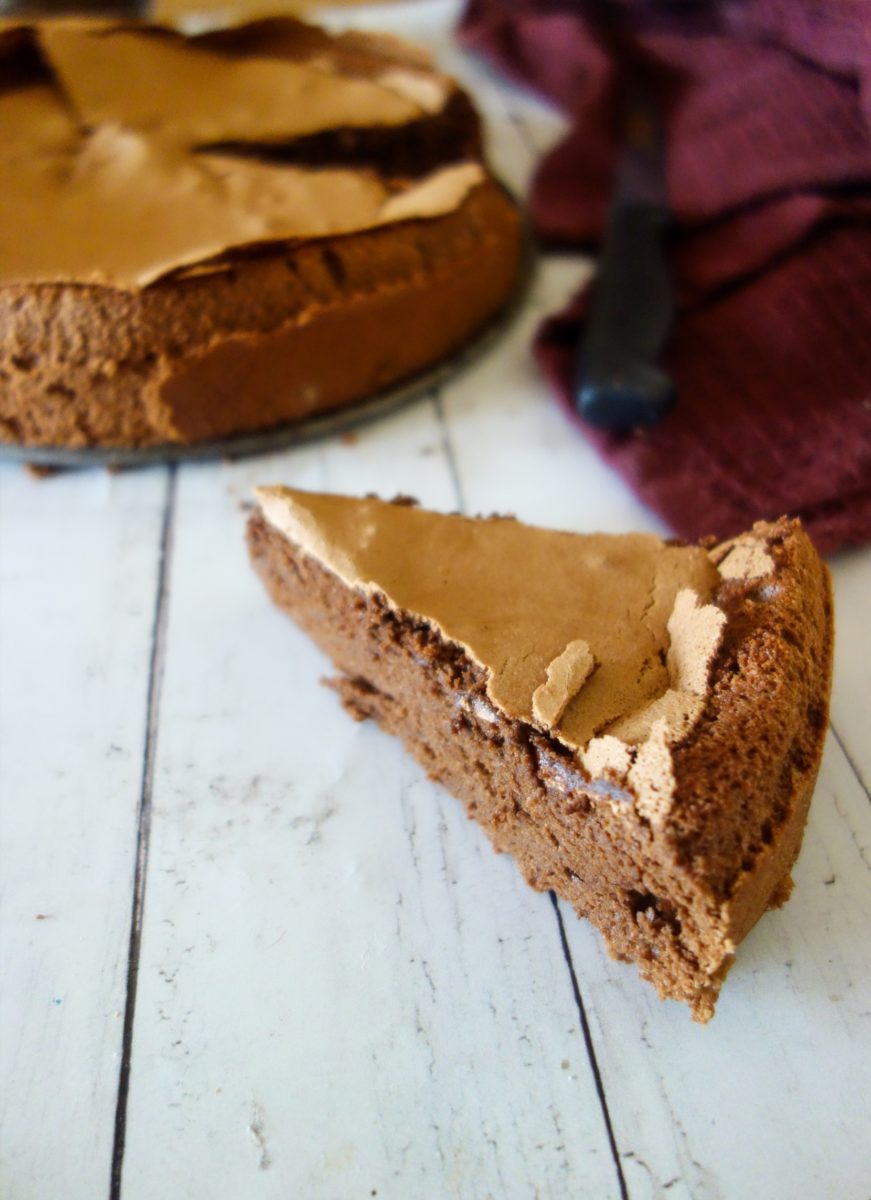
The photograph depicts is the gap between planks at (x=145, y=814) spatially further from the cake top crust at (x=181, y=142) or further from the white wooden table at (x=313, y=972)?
the cake top crust at (x=181, y=142)

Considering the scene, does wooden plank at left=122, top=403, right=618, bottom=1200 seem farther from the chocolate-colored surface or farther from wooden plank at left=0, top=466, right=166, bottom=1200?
the chocolate-colored surface

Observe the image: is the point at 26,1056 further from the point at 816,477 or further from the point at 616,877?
the point at 816,477

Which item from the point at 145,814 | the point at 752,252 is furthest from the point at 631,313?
the point at 145,814

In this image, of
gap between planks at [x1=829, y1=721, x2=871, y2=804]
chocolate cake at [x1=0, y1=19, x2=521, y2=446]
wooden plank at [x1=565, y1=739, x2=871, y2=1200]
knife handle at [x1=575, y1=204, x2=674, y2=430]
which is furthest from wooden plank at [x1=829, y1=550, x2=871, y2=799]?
chocolate cake at [x1=0, y1=19, x2=521, y2=446]

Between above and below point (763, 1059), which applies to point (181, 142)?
above

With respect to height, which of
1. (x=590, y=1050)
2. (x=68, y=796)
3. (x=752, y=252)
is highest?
(x=752, y=252)

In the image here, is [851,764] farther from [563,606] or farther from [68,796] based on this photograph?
[68,796]

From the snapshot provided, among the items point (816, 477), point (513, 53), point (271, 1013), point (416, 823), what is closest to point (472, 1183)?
point (271, 1013)

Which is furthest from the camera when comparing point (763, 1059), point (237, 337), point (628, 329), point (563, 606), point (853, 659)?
point (628, 329)
